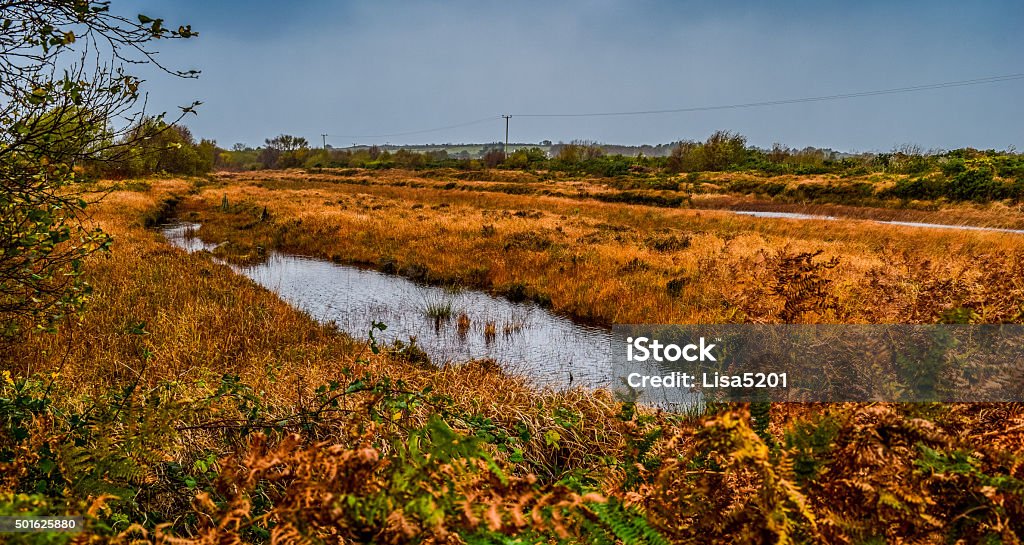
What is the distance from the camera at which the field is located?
1.51 m

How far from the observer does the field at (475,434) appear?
151 cm

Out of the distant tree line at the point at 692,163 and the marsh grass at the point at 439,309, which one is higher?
the distant tree line at the point at 692,163

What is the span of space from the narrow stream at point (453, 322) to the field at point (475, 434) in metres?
0.86

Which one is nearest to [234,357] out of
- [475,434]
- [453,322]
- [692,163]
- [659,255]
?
[453,322]

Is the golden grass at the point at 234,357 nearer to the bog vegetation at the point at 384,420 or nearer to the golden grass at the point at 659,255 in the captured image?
the bog vegetation at the point at 384,420

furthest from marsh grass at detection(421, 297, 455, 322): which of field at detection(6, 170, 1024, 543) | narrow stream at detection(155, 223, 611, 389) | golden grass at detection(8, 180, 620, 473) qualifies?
golden grass at detection(8, 180, 620, 473)

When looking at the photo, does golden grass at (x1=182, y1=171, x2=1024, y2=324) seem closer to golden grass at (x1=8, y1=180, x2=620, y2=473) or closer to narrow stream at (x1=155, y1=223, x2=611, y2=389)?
narrow stream at (x1=155, y1=223, x2=611, y2=389)

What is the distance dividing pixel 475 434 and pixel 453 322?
24.8 ft

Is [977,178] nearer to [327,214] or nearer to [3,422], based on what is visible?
[327,214]

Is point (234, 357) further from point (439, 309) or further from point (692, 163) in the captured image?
point (692, 163)

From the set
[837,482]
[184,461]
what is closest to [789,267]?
[837,482]

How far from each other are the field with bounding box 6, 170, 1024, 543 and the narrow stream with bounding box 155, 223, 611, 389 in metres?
0.86

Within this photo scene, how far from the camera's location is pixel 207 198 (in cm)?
3812

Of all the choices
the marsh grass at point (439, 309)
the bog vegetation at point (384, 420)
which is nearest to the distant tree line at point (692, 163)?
the bog vegetation at point (384, 420)
